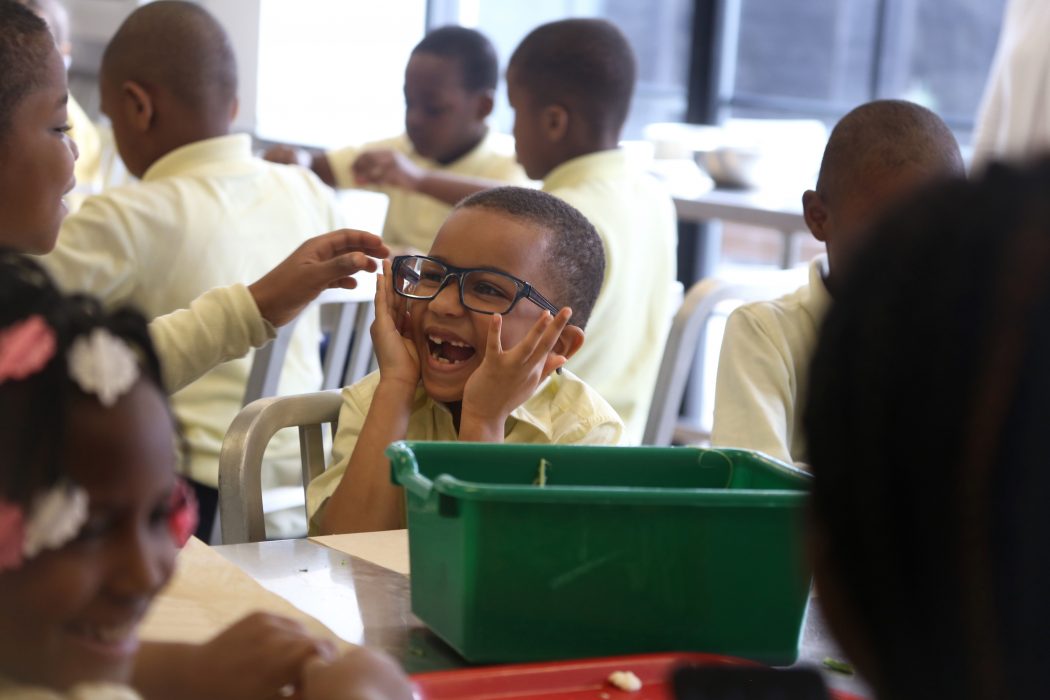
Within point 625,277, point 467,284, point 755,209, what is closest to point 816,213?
point 467,284

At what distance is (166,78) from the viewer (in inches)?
94.0

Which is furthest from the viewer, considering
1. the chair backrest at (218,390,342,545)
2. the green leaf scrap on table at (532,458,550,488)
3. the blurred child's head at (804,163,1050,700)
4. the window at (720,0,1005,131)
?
the window at (720,0,1005,131)

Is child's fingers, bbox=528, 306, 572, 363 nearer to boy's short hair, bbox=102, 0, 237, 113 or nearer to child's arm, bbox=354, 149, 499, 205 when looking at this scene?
boy's short hair, bbox=102, 0, 237, 113

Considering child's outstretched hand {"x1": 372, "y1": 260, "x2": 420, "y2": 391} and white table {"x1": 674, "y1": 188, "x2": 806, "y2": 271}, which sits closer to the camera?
child's outstretched hand {"x1": 372, "y1": 260, "x2": 420, "y2": 391}

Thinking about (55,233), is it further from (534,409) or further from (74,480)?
(74,480)

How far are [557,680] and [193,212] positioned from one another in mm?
1543

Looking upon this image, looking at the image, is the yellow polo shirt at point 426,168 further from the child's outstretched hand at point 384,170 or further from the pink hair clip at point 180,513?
the pink hair clip at point 180,513

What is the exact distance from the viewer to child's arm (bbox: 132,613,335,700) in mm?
732

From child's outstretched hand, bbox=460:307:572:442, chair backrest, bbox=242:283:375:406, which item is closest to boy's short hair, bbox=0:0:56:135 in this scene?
chair backrest, bbox=242:283:375:406

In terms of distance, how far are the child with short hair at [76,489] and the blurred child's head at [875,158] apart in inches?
43.8

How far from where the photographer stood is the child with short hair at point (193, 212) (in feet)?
6.95

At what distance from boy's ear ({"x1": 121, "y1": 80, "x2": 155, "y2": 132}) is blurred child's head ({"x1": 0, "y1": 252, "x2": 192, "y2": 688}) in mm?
1834

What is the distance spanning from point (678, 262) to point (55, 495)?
3.84 metres

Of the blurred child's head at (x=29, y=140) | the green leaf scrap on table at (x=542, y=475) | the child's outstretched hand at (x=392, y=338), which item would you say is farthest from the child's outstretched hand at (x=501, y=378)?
the blurred child's head at (x=29, y=140)
